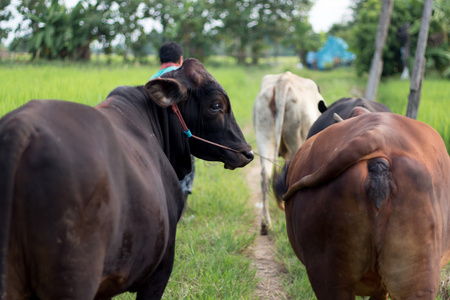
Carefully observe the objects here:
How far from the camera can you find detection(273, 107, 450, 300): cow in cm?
201

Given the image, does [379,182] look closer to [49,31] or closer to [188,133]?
[188,133]

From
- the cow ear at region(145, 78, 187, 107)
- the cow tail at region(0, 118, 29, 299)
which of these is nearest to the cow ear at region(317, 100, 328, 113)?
the cow ear at region(145, 78, 187, 107)

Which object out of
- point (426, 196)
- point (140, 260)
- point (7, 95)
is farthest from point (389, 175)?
point (7, 95)

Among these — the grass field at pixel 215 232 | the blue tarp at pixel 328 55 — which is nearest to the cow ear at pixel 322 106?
the grass field at pixel 215 232

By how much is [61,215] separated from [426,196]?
1488mm

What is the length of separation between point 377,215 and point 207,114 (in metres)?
1.29

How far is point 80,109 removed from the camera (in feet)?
6.24

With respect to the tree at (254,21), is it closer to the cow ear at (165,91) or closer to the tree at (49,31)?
the tree at (49,31)

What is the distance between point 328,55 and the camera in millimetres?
29656

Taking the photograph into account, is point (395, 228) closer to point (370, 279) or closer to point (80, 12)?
point (370, 279)

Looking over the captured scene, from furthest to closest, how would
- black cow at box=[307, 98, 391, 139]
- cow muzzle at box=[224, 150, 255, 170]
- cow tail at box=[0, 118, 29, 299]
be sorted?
black cow at box=[307, 98, 391, 139]
cow muzzle at box=[224, 150, 255, 170]
cow tail at box=[0, 118, 29, 299]

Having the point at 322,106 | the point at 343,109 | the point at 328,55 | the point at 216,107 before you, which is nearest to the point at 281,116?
the point at 322,106

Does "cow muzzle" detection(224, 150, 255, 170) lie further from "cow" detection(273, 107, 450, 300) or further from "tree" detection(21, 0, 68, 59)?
"tree" detection(21, 0, 68, 59)

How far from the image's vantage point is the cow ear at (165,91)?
8.66 ft
